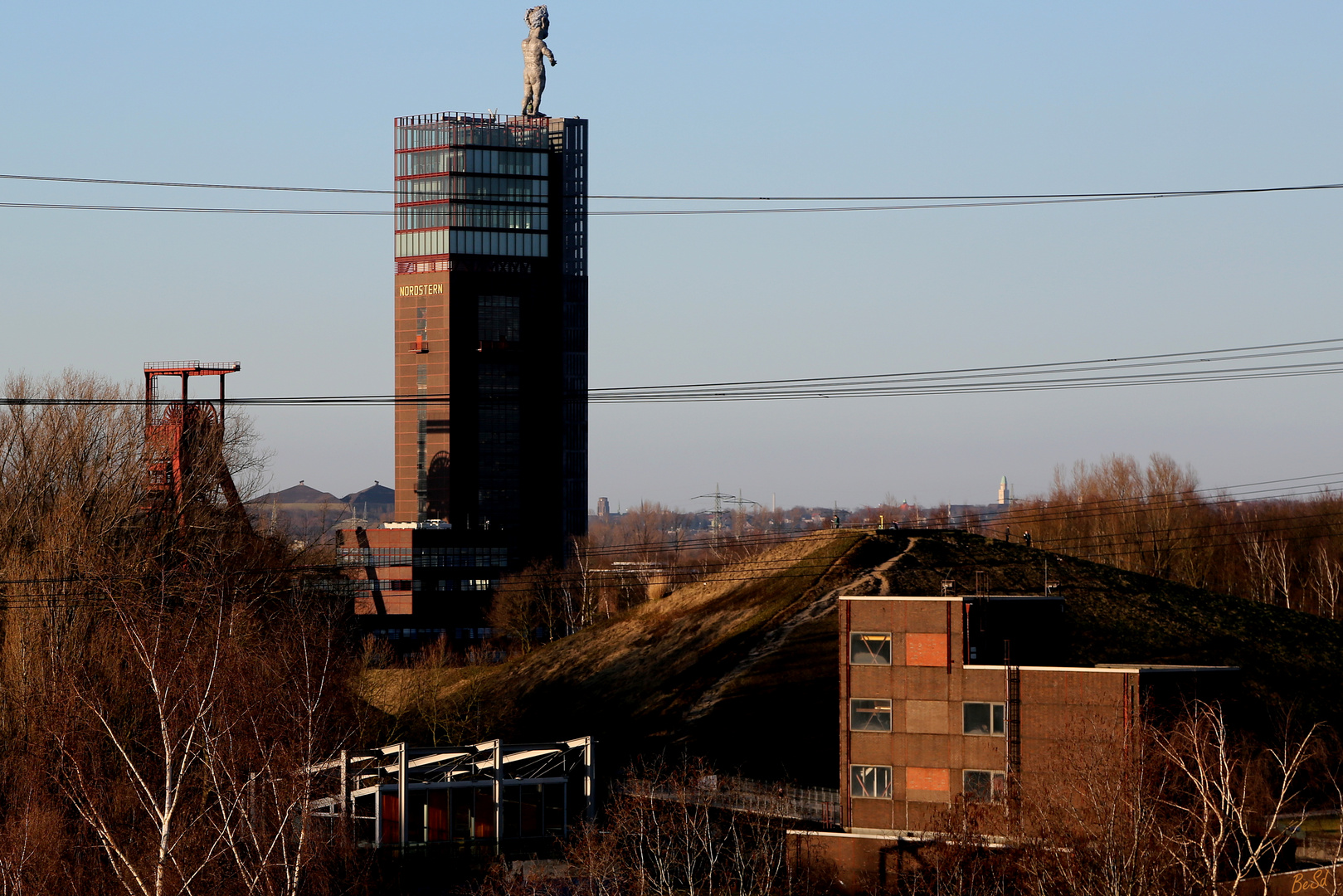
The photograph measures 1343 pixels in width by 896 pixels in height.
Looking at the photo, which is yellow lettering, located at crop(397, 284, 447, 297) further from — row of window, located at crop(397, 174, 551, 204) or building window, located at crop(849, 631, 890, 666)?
building window, located at crop(849, 631, 890, 666)

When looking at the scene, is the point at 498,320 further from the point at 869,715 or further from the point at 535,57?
the point at 869,715

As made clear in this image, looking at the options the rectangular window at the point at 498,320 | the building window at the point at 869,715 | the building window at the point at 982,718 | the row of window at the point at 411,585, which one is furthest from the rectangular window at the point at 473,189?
the building window at the point at 982,718

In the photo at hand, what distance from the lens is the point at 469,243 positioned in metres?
150

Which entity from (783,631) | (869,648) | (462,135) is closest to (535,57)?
(462,135)

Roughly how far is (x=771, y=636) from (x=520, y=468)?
2888 inches

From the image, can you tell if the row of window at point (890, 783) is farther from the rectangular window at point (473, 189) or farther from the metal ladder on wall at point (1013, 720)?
the rectangular window at point (473, 189)

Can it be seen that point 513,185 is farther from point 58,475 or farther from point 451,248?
point 58,475

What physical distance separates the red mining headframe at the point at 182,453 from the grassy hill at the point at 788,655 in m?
15.1

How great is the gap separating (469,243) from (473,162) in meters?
9.43

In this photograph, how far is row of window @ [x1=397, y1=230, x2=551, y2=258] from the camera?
149 metres

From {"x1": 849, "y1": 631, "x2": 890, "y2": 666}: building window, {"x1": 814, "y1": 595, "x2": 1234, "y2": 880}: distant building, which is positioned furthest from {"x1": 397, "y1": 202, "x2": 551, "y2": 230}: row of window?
{"x1": 849, "y1": 631, "x2": 890, "y2": 666}: building window

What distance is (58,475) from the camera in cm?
6322

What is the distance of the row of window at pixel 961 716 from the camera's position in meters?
42.8

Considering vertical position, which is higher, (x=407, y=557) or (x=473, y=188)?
(x=473, y=188)
